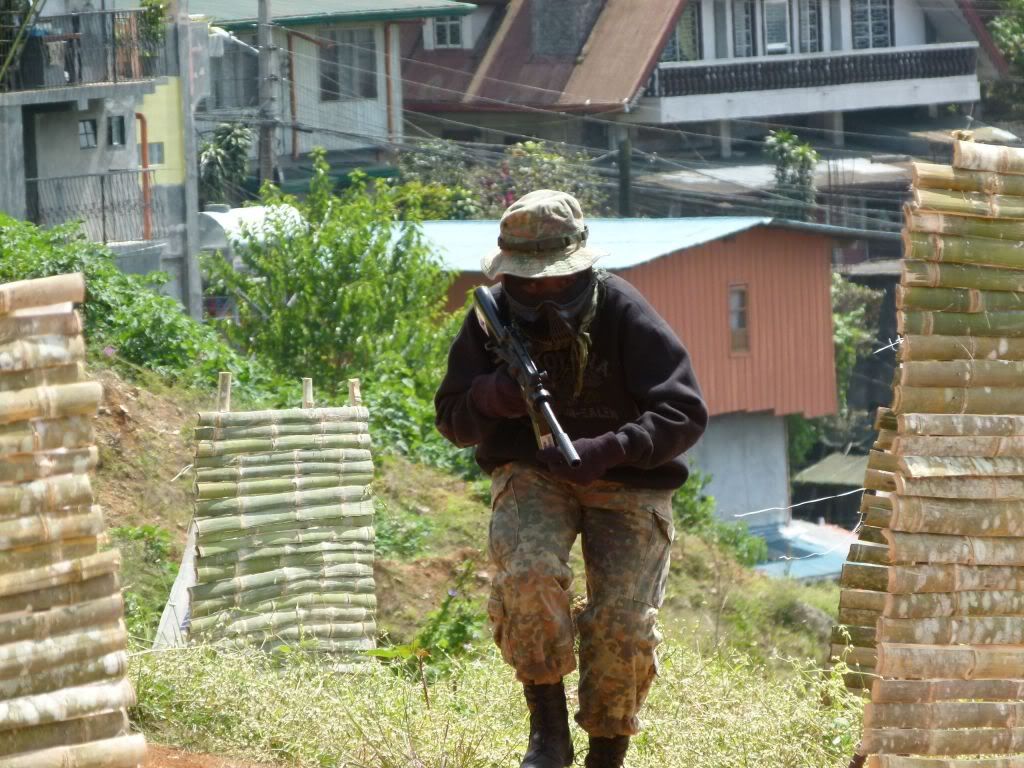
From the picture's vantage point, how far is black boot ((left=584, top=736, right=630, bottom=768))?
5152 millimetres

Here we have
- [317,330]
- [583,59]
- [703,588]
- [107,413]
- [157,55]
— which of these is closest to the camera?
[107,413]

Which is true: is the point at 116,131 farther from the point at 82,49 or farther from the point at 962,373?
the point at 962,373

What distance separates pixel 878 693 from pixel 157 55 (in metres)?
22.5

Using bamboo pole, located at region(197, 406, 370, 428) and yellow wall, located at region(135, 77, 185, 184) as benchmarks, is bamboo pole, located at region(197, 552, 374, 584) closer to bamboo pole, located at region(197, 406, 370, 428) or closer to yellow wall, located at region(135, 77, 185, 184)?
bamboo pole, located at region(197, 406, 370, 428)

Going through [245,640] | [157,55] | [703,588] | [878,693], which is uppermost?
[157,55]

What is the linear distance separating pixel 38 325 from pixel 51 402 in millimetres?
182

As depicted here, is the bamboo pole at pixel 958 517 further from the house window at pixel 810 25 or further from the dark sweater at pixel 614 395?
the house window at pixel 810 25

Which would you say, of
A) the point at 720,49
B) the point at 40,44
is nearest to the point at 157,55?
the point at 40,44

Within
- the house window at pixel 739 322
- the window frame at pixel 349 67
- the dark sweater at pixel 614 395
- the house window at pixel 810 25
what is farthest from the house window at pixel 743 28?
the dark sweater at pixel 614 395

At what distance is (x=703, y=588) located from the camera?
1612cm

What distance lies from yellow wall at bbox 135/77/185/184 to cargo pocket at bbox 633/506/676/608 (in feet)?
71.3

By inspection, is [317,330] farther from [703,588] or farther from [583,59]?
[583,59]

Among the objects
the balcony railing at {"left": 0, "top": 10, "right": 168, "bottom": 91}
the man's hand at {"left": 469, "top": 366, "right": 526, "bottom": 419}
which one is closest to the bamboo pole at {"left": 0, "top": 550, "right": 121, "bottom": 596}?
the man's hand at {"left": 469, "top": 366, "right": 526, "bottom": 419}

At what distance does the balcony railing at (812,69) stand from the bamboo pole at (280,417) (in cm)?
2963
